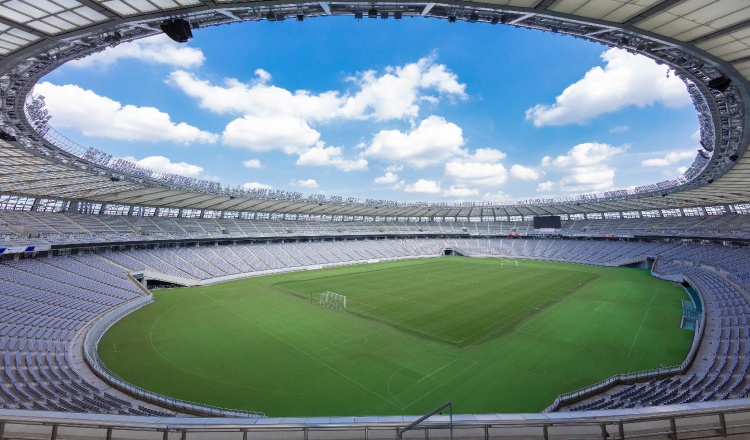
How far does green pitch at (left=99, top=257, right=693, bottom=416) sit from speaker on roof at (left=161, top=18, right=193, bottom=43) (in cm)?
1339

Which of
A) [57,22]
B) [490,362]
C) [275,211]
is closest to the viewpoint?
[57,22]

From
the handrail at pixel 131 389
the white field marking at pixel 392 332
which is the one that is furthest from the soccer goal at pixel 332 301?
the handrail at pixel 131 389

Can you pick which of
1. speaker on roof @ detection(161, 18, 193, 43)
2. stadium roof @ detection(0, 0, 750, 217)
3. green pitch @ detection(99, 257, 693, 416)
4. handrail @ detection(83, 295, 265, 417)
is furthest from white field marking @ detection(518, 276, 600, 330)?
speaker on roof @ detection(161, 18, 193, 43)

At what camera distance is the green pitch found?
13.6m

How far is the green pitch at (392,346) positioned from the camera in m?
13.6

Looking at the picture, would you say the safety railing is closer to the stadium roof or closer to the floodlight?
the stadium roof

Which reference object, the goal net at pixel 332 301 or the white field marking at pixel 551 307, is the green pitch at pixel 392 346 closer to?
the white field marking at pixel 551 307

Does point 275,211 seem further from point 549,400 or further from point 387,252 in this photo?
point 549,400

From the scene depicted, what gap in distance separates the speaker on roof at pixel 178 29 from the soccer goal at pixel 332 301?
22.5 m

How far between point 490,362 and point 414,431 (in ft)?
44.2

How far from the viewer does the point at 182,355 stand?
1742 centimetres

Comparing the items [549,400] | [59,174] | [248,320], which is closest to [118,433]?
[549,400]

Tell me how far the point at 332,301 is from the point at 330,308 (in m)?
1.71

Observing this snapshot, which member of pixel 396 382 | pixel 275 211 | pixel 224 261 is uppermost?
pixel 275 211
